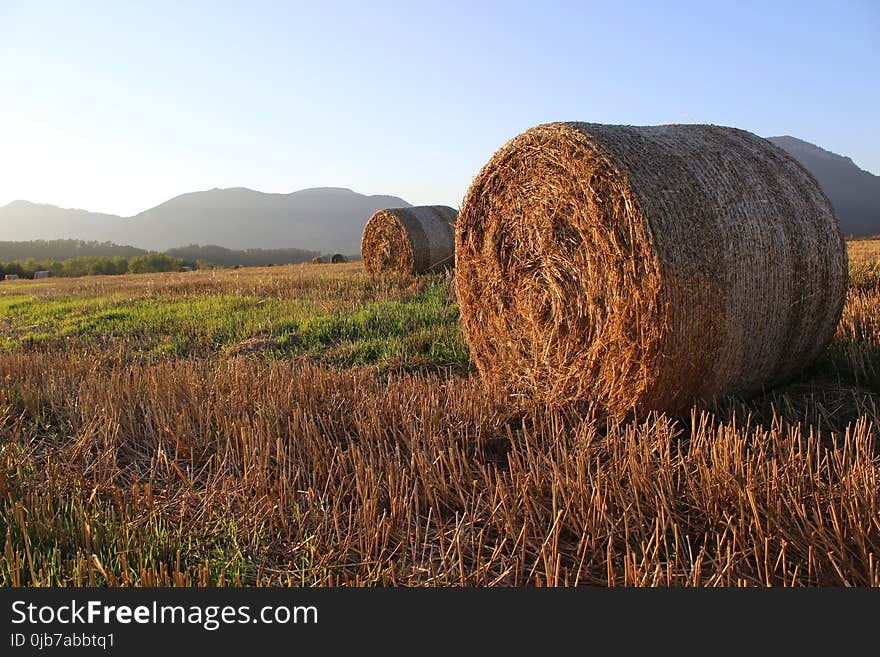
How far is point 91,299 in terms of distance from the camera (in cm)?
1373

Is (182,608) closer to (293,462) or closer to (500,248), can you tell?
(293,462)

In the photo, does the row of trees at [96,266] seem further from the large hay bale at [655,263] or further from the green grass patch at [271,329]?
the large hay bale at [655,263]

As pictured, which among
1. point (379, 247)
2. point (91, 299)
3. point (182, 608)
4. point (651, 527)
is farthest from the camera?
point (379, 247)

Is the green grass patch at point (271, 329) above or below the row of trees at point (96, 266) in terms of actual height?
below

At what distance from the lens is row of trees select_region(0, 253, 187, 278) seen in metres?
37.4

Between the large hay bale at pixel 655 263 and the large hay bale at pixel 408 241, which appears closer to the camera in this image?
the large hay bale at pixel 655 263

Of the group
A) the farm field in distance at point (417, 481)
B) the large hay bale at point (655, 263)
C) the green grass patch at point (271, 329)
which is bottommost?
the farm field in distance at point (417, 481)

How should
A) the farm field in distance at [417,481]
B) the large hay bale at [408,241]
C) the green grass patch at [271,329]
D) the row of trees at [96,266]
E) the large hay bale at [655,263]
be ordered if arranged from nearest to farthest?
the farm field in distance at [417,481] < the large hay bale at [655,263] < the green grass patch at [271,329] < the large hay bale at [408,241] < the row of trees at [96,266]

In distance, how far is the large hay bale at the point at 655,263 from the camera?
397 centimetres

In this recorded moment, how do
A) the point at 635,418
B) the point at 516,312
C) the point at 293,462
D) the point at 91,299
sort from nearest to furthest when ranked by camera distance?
the point at 293,462
the point at 635,418
the point at 516,312
the point at 91,299

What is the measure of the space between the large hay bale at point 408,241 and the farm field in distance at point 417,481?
8.12 meters

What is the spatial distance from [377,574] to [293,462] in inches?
52.1

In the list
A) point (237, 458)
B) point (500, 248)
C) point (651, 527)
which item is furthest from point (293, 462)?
point (500, 248)

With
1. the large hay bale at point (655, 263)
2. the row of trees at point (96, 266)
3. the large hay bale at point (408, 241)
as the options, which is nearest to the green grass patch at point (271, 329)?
the large hay bale at point (655, 263)
